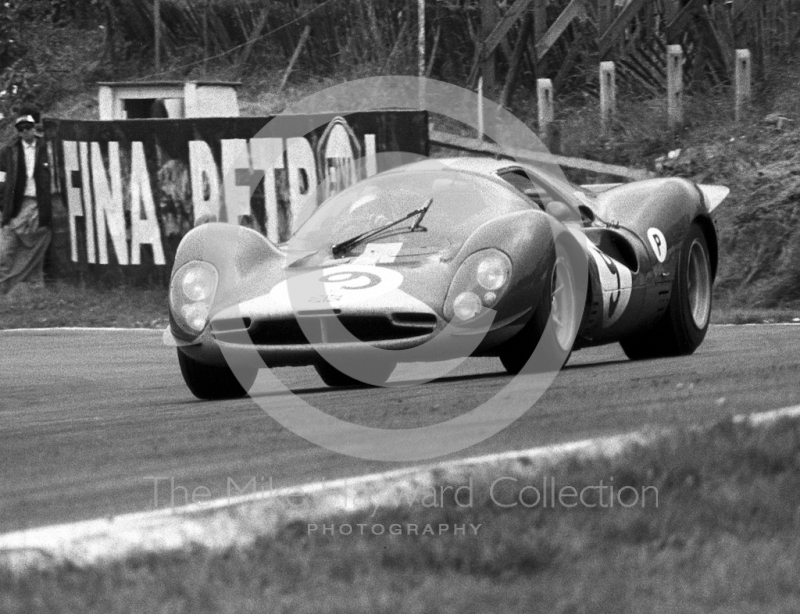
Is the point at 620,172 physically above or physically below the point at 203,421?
below

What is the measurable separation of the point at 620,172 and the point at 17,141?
19.4 feet

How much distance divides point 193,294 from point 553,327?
167 centimetres

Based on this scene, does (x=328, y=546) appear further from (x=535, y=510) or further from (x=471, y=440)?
(x=471, y=440)

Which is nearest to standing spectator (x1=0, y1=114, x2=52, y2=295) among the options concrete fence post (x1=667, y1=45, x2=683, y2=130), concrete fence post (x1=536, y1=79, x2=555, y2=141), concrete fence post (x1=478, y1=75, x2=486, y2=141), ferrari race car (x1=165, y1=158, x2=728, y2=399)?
concrete fence post (x1=478, y1=75, x2=486, y2=141)

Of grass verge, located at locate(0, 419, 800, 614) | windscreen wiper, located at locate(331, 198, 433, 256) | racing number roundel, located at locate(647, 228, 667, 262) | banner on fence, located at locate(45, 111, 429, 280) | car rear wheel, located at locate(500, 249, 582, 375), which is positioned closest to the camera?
grass verge, located at locate(0, 419, 800, 614)

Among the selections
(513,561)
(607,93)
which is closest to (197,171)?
(607,93)

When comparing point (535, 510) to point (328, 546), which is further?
point (535, 510)

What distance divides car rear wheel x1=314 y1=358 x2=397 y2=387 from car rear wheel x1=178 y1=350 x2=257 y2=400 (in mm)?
368

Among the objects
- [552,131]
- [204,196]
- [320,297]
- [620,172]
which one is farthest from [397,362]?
[552,131]

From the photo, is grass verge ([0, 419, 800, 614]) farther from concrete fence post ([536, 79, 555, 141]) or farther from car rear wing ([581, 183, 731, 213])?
concrete fence post ([536, 79, 555, 141])

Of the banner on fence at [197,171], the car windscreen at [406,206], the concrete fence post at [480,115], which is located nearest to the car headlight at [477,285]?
the car windscreen at [406,206]

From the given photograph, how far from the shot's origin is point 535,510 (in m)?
3.89

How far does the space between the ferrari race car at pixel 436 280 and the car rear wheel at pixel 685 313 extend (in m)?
0.01

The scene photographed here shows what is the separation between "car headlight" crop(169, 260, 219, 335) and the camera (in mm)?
7098
